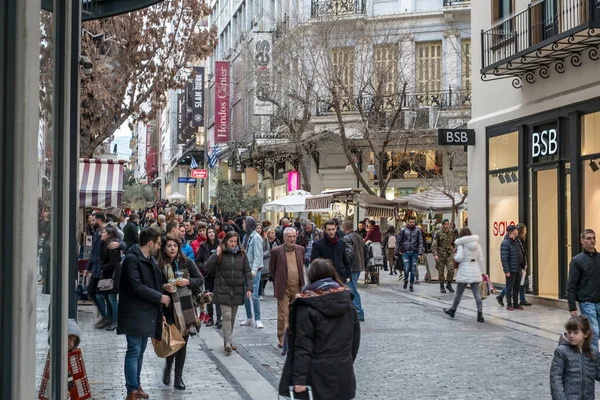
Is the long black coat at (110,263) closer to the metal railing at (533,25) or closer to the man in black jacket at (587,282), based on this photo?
the man in black jacket at (587,282)

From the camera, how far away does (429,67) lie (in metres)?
35.3

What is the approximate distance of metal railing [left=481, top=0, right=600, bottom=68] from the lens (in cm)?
1484

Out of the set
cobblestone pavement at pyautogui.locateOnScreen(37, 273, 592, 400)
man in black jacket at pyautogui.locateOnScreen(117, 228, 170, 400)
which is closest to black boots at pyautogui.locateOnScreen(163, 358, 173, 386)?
cobblestone pavement at pyautogui.locateOnScreen(37, 273, 592, 400)

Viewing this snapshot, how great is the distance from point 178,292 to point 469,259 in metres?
7.63

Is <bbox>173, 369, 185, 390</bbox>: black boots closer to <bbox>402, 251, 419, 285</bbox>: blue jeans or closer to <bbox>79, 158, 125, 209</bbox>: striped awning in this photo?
<bbox>79, 158, 125, 209</bbox>: striped awning

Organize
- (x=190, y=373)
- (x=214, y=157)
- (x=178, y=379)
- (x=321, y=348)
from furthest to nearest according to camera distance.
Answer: (x=214, y=157), (x=190, y=373), (x=178, y=379), (x=321, y=348)

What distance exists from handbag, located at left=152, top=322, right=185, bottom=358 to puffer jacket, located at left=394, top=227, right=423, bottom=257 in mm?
13486

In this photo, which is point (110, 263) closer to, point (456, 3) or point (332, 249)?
point (332, 249)

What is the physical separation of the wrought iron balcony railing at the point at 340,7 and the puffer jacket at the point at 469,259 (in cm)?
1942

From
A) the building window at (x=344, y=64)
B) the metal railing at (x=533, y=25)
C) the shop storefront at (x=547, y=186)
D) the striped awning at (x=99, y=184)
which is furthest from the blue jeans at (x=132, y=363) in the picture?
the building window at (x=344, y=64)

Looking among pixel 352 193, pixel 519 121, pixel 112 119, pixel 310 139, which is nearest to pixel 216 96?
pixel 310 139

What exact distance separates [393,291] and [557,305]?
5.28m

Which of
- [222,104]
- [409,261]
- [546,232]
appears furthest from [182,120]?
[546,232]

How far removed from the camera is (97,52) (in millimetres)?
18078
